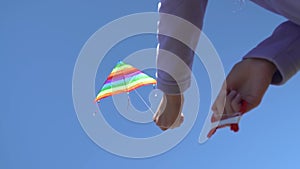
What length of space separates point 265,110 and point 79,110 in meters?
1.81

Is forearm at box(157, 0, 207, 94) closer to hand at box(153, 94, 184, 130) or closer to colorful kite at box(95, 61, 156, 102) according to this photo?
hand at box(153, 94, 184, 130)

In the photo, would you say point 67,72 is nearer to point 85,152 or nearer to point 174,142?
point 85,152

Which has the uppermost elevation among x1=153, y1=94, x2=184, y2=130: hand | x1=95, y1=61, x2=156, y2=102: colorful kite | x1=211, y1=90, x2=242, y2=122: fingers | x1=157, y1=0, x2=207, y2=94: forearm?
x1=95, y1=61, x2=156, y2=102: colorful kite

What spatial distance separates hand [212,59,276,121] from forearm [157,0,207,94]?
0.20 feet

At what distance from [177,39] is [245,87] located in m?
0.08

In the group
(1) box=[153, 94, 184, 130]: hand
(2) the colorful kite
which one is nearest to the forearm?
(1) box=[153, 94, 184, 130]: hand

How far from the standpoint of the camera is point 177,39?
0.43m

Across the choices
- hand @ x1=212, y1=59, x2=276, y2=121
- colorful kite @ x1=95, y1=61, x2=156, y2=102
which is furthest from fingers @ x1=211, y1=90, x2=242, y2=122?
colorful kite @ x1=95, y1=61, x2=156, y2=102

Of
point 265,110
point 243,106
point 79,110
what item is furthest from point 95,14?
point 243,106

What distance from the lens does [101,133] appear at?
1.52 ft

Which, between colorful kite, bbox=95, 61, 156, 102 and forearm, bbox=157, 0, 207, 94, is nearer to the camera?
forearm, bbox=157, 0, 207, 94

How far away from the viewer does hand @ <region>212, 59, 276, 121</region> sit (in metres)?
0.38

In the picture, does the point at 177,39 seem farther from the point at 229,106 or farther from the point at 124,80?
the point at 124,80

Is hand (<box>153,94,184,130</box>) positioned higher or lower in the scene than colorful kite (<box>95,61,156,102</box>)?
lower
